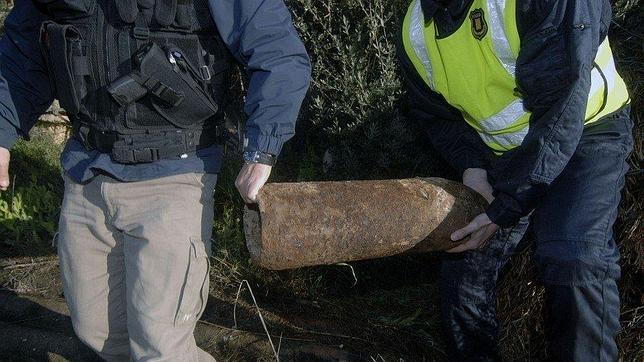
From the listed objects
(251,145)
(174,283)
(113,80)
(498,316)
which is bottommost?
(498,316)

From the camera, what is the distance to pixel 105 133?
7.49ft

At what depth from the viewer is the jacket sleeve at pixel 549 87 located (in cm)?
195

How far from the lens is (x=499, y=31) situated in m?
2.13

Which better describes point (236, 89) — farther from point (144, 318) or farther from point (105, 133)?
point (144, 318)

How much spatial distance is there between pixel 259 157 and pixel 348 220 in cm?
37

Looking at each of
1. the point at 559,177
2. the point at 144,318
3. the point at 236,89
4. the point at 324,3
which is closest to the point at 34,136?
the point at 236,89

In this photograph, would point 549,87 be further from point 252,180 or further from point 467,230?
point 252,180

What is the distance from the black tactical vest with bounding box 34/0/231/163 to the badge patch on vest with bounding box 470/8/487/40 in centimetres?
92

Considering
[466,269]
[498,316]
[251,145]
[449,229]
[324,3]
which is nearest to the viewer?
[251,145]

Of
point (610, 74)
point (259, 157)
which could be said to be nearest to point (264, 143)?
point (259, 157)

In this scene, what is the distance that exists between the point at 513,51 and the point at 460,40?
23cm

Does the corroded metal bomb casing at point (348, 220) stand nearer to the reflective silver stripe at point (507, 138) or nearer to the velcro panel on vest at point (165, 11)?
the reflective silver stripe at point (507, 138)

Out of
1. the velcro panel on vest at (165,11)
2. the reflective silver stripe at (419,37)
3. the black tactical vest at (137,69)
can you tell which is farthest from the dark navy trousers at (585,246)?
the velcro panel on vest at (165,11)

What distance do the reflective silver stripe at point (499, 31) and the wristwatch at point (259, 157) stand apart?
874mm
